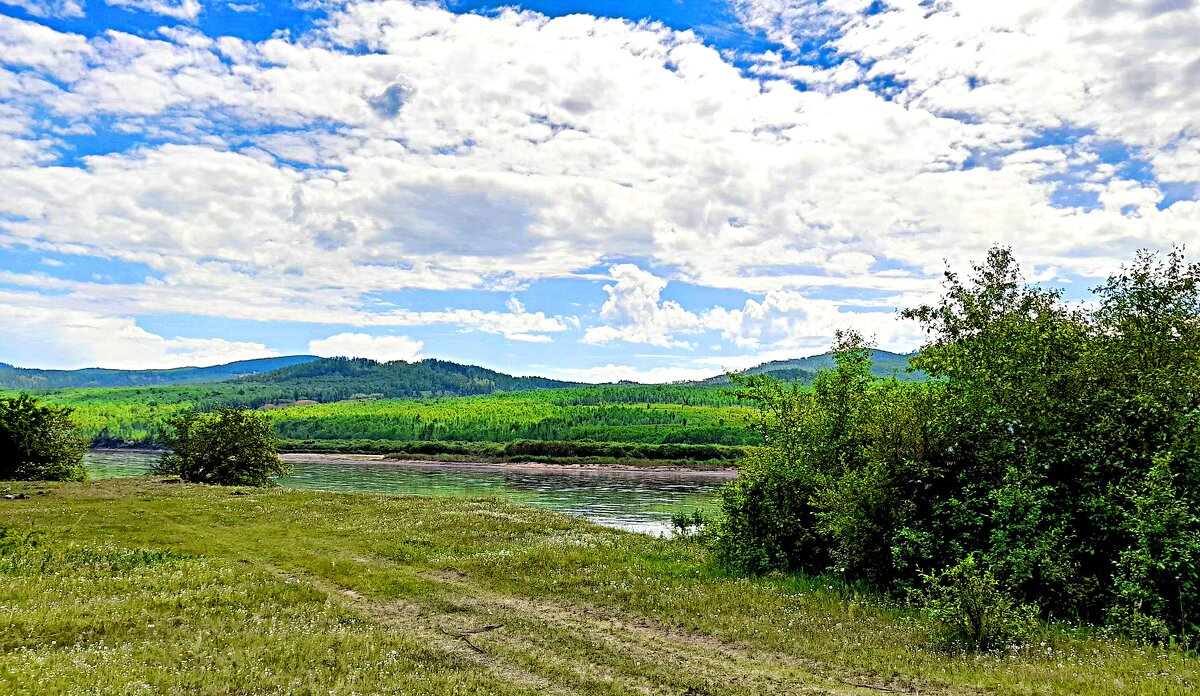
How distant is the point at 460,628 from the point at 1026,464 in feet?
53.4

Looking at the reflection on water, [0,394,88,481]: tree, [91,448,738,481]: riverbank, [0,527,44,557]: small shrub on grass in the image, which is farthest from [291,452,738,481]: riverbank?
[0,527,44,557]: small shrub on grass

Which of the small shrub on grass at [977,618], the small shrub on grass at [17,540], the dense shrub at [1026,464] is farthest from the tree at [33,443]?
the small shrub on grass at [977,618]

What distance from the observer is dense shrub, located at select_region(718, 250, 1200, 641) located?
1792cm

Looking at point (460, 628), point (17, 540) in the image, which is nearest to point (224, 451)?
point (17, 540)

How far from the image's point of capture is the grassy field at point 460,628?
43.9ft

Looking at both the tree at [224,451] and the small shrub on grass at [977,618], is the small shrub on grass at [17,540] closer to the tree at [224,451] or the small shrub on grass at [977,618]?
the small shrub on grass at [977,618]

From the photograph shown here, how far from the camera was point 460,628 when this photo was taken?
59.8 feet

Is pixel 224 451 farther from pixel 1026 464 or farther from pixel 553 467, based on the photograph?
pixel 553 467

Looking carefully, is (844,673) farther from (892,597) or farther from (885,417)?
(885,417)

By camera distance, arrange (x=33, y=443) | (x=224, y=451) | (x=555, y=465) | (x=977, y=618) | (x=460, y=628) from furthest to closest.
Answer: (x=555, y=465), (x=224, y=451), (x=33, y=443), (x=460, y=628), (x=977, y=618)

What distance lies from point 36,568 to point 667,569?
20.5 meters

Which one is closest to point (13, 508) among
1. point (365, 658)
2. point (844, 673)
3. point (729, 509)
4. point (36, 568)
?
point (36, 568)

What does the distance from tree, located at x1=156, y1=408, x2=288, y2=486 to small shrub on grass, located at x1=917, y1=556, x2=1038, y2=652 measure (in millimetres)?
70235

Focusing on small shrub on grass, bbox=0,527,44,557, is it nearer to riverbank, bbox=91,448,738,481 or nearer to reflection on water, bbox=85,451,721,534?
reflection on water, bbox=85,451,721,534
